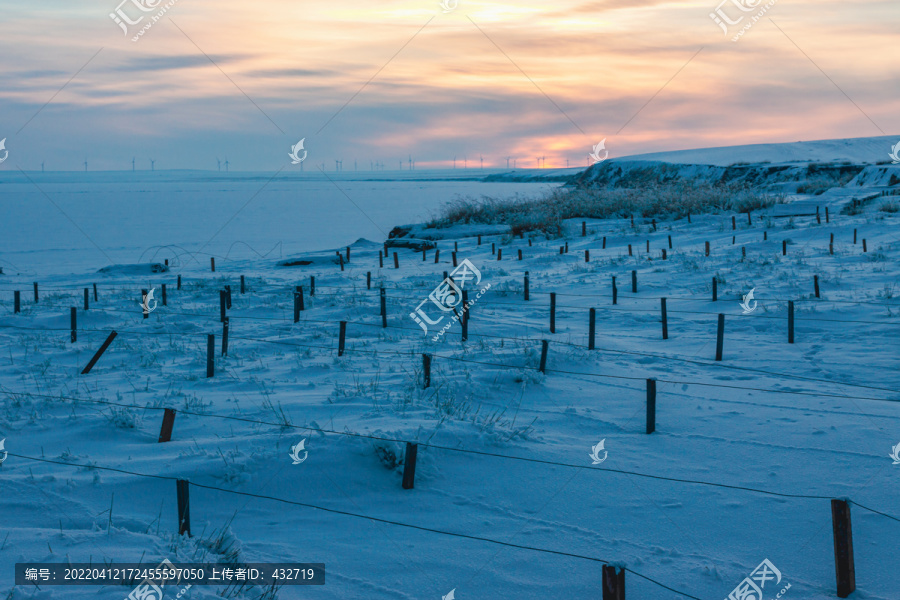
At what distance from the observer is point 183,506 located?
484cm

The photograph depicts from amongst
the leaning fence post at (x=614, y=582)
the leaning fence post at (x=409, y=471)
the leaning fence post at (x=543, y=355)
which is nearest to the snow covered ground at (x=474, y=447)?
the leaning fence post at (x=409, y=471)

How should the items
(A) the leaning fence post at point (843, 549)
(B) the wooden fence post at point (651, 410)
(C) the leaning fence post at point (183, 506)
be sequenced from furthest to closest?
(B) the wooden fence post at point (651, 410), (C) the leaning fence post at point (183, 506), (A) the leaning fence post at point (843, 549)

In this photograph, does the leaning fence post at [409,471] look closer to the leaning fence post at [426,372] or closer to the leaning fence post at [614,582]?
the leaning fence post at [426,372]

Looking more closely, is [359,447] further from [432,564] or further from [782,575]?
[782,575]

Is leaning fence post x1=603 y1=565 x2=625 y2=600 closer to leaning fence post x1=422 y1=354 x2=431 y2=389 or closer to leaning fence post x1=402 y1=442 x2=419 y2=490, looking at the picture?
leaning fence post x1=402 y1=442 x2=419 y2=490

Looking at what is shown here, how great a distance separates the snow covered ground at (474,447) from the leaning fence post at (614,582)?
1.32 meters

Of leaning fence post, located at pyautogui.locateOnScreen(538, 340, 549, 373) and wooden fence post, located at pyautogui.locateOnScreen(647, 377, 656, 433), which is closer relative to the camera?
wooden fence post, located at pyautogui.locateOnScreen(647, 377, 656, 433)

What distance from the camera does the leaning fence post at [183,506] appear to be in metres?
4.74

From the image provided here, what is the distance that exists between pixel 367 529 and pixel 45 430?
421 centimetres

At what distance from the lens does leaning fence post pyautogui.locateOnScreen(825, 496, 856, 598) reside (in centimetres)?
434

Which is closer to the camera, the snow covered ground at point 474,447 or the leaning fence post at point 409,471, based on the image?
the snow covered ground at point 474,447

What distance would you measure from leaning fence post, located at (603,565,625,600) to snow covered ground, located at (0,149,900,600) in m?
1.32

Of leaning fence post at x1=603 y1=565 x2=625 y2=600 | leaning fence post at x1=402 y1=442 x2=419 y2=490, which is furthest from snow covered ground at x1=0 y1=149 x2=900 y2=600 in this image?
leaning fence post at x1=603 y1=565 x2=625 y2=600

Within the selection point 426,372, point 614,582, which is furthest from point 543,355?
point 614,582
